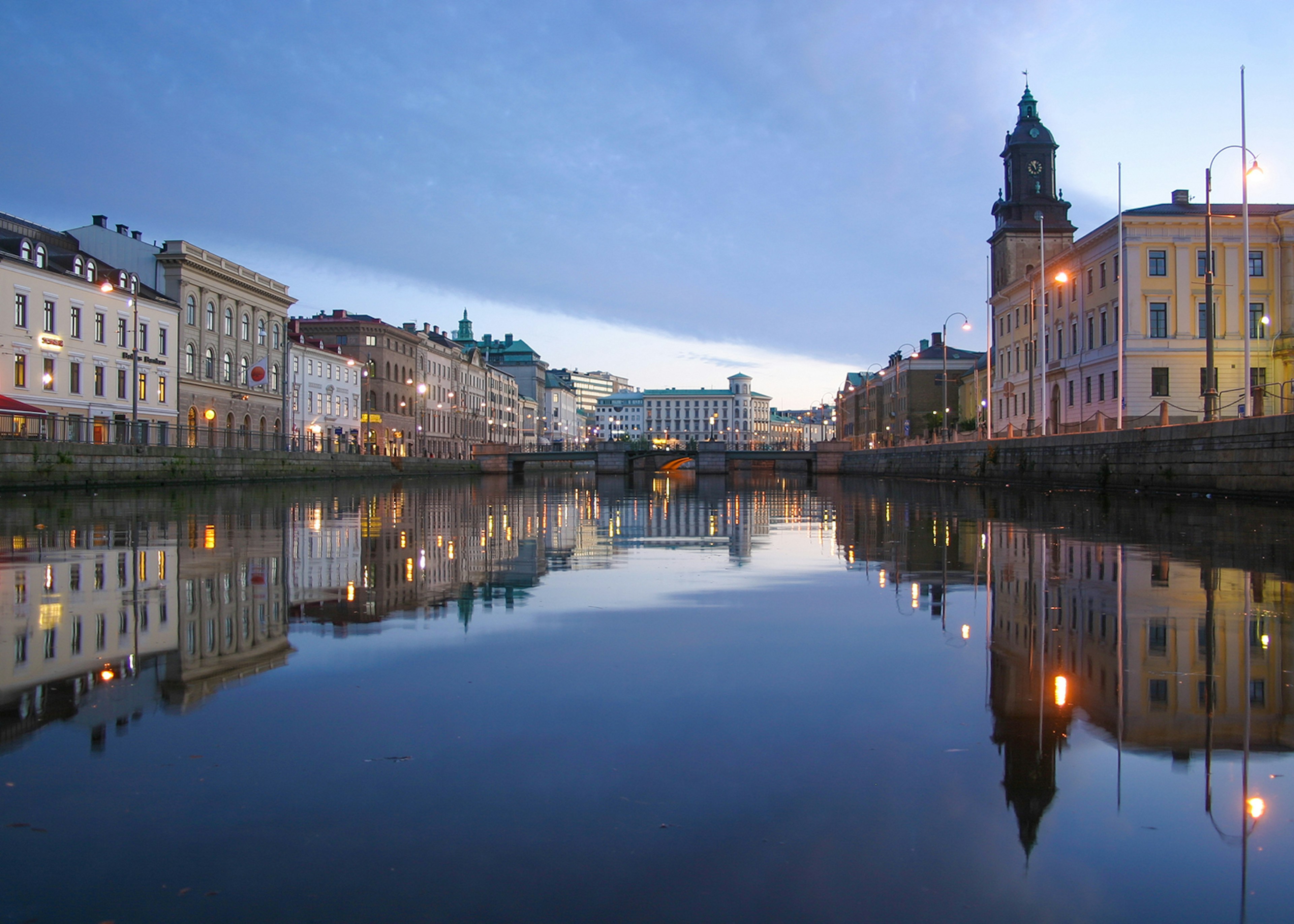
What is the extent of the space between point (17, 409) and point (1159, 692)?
128 feet

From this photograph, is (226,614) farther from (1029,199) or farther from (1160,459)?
(1029,199)

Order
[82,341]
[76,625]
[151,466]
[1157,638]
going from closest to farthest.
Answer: [1157,638]
[76,625]
[151,466]
[82,341]

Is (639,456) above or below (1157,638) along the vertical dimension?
above

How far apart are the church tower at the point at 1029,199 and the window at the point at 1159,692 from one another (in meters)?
79.6

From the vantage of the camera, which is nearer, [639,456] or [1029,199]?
[1029,199]

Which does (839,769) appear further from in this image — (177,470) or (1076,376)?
(1076,376)

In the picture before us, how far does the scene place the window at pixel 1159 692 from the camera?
197 inches

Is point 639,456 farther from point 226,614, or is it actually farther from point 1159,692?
point 1159,692

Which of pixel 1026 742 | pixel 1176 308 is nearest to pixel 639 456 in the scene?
pixel 1176 308

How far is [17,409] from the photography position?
1388 inches

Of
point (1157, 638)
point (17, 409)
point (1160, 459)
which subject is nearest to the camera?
point (1157, 638)

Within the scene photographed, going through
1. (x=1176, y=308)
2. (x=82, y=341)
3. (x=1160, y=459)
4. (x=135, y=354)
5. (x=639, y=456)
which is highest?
(x=1176, y=308)

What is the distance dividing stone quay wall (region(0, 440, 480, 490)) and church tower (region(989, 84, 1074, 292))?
5293 centimetres

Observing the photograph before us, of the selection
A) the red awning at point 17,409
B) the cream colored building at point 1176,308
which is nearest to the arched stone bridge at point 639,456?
the cream colored building at point 1176,308
